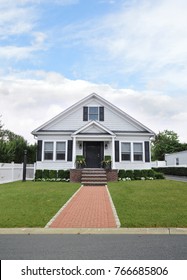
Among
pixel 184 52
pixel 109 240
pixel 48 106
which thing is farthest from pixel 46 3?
pixel 48 106

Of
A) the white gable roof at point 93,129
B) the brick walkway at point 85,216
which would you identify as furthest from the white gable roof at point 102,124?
the brick walkway at point 85,216

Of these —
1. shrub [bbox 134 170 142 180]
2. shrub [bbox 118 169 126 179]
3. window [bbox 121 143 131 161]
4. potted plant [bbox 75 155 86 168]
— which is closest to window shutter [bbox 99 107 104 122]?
window [bbox 121 143 131 161]

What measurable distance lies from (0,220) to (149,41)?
12.3 metres

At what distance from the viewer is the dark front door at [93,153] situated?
72.2ft

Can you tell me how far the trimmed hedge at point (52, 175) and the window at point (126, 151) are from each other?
4.92 m

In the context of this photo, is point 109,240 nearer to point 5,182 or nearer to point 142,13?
point 142,13

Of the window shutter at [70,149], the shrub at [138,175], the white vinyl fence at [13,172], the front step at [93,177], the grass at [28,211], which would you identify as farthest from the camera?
the window shutter at [70,149]

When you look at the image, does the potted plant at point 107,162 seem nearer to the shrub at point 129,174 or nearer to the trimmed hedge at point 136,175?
the trimmed hedge at point 136,175

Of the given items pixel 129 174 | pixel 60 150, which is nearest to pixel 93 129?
pixel 60 150

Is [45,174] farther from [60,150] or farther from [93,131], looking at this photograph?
[93,131]

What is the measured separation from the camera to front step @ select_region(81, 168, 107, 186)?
17809 millimetres

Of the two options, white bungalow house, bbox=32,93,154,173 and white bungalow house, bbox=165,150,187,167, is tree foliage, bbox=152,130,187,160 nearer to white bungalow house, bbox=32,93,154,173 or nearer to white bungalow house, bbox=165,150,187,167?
white bungalow house, bbox=165,150,187,167

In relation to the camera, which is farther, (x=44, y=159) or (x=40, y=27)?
(x=44, y=159)

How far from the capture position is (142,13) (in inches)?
486
